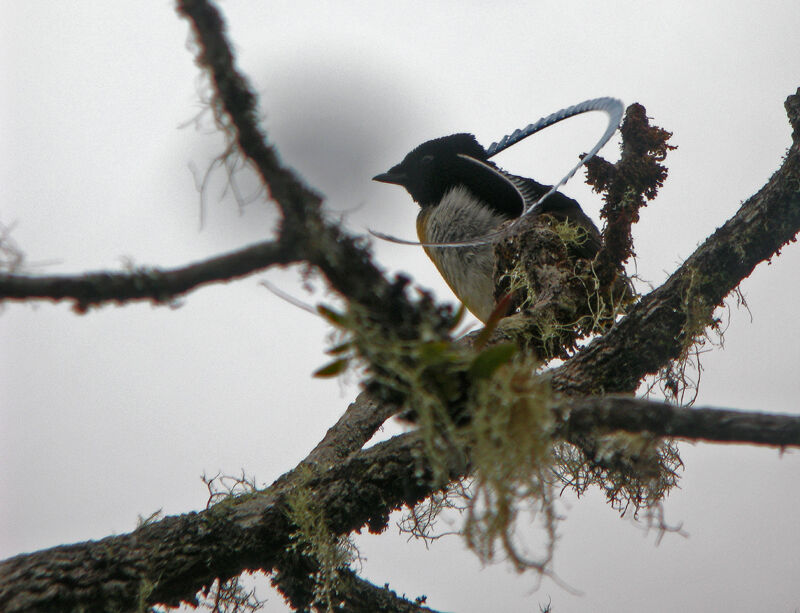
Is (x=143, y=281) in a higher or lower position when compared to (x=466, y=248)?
lower

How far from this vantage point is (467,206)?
2863 millimetres

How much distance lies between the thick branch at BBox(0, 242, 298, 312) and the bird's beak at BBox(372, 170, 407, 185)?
8.31 feet

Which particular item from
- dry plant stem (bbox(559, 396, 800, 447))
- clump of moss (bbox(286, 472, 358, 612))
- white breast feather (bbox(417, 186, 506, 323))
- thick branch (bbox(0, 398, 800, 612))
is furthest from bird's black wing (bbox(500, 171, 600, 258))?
dry plant stem (bbox(559, 396, 800, 447))

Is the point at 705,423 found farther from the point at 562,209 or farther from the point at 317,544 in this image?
the point at 562,209

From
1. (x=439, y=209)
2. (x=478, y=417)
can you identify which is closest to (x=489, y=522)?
(x=478, y=417)

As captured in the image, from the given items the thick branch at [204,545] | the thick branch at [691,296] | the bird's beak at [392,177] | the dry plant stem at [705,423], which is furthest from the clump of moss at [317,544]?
the bird's beak at [392,177]

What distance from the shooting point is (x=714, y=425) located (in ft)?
2.99

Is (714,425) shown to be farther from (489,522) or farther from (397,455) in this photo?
(397,455)

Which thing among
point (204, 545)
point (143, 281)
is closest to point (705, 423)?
point (143, 281)

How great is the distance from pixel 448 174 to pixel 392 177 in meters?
0.34

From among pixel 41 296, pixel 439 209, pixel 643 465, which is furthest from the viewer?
pixel 439 209

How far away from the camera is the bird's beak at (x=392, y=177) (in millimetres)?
3301

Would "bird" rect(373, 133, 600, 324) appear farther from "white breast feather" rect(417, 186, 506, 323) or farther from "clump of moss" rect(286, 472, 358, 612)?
"clump of moss" rect(286, 472, 358, 612)

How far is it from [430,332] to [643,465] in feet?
1.26
